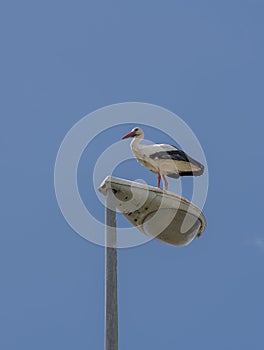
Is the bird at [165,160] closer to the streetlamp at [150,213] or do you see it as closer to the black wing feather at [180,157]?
the black wing feather at [180,157]

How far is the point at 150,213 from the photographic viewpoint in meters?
10.8

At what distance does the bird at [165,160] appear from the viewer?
1322 centimetres

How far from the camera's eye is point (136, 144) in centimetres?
1336

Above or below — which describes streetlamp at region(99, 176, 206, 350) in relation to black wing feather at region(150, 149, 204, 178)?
below

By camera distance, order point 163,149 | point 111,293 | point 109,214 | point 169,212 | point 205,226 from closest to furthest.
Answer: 1. point 111,293
2. point 109,214
3. point 169,212
4. point 205,226
5. point 163,149

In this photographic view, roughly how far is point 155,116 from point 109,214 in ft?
8.12

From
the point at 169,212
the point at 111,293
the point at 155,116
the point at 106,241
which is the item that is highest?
the point at 155,116

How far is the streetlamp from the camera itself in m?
9.91

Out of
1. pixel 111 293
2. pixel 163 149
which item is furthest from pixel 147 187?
pixel 163 149

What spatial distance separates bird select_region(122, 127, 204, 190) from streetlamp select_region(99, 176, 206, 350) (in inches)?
77.1

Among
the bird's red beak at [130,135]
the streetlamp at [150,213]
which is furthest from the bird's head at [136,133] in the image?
the streetlamp at [150,213]

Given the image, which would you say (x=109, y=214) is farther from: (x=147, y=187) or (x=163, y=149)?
(x=163, y=149)

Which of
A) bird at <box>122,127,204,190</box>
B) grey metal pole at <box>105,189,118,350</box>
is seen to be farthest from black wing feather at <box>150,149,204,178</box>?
grey metal pole at <box>105,189,118,350</box>

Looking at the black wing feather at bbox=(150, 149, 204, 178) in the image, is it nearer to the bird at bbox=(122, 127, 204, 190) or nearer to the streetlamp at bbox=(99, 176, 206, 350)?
the bird at bbox=(122, 127, 204, 190)
